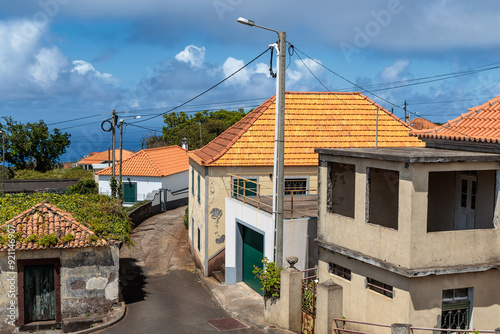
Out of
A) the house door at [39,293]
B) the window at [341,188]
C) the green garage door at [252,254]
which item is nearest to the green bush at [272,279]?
the window at [341,188]

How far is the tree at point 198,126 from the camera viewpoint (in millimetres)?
64125

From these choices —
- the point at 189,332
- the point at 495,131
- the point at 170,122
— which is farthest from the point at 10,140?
the point at 495,131

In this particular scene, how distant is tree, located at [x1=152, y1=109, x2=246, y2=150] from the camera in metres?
64.1

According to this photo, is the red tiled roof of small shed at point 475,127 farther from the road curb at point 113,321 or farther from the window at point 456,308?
the road curb at point 113,321

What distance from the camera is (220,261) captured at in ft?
73.5

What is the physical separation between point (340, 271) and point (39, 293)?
30.5 ft

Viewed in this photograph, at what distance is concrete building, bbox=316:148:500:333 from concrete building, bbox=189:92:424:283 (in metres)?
4.18

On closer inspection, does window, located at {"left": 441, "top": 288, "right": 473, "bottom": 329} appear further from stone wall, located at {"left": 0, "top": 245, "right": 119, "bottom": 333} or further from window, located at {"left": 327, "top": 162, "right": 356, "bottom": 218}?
stone wall, located at {"left": 0, "top": 245, "right": 119, "bottom": 333}

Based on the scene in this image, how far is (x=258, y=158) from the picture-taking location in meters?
22.1

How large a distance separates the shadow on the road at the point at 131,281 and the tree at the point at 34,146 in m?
42.4

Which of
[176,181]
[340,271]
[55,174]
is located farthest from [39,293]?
[55,174]

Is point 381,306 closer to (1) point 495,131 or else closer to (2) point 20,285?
(1) point 495,131

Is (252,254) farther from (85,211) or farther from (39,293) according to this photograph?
(39,293)

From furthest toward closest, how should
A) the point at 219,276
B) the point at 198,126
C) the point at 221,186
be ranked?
the point at 198,126 → the point at 221,186 → the point at 219,276
